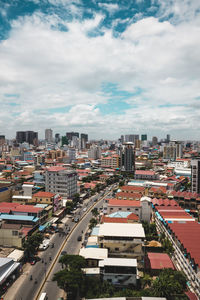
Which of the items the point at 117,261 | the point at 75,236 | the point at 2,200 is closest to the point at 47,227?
the point at 75,236

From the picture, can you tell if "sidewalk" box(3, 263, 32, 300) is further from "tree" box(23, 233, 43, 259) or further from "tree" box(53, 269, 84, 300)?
"tree" box(53, 269, 84, 300)

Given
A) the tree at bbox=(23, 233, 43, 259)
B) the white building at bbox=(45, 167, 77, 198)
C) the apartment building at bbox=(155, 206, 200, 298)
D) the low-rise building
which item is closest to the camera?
the apartment building at bbox=(155, 206, 200, 298)

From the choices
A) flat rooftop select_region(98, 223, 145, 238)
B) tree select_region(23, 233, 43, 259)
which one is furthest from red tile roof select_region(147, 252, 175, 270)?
tree select_region(23, 233, 43, 259)

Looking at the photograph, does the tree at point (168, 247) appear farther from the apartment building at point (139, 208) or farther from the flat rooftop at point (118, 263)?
the apartment building at point (139, 208)

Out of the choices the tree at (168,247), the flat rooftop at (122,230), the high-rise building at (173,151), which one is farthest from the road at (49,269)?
the high-rise building at (173,151)

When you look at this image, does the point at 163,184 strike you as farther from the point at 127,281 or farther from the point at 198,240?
the point at 127,281

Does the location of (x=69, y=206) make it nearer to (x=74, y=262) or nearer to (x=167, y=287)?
(x=74, y=262)

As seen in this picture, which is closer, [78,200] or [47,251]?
[47,251]
